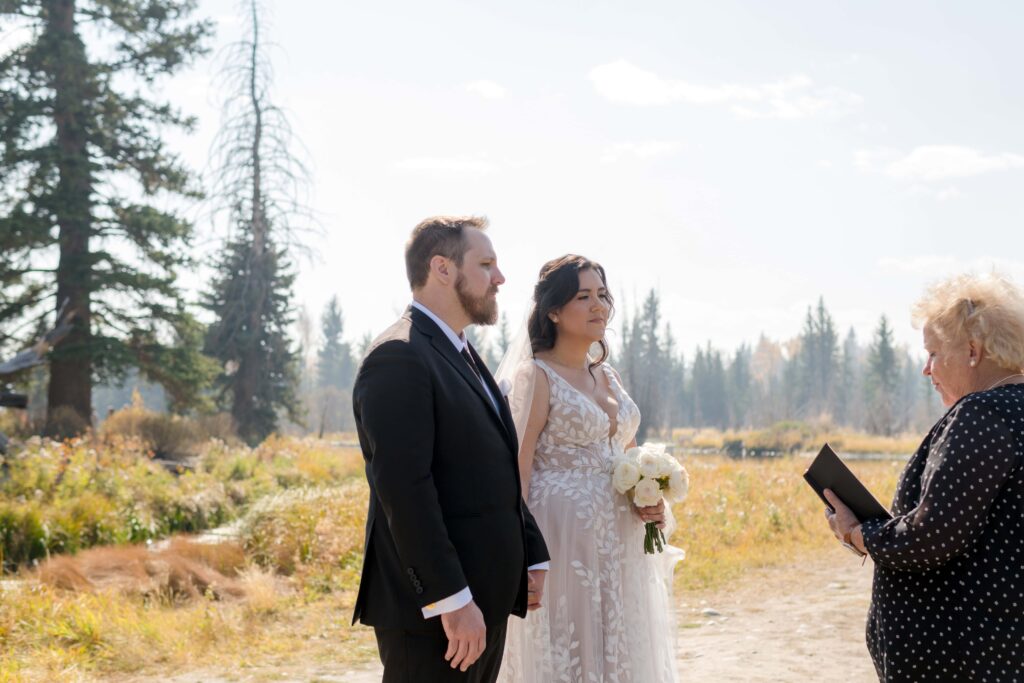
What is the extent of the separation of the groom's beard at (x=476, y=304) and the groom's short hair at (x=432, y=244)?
0.26 ft

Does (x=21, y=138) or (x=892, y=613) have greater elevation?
(x=21, y=138)

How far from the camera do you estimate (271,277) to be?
97.8ft

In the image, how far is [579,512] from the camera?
14.7ft

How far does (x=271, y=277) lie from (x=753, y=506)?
20278mm

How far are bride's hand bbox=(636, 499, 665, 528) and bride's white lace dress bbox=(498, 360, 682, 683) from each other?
0.08 meters

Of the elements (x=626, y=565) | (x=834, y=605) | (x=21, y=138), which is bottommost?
(x=834, y=605)

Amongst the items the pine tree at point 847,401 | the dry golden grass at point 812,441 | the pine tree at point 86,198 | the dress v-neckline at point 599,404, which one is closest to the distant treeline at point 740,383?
the pine tree at point 847,401

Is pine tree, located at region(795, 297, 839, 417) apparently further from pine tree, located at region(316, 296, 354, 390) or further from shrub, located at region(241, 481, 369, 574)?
shrub, located at region(241, 481, 369, 574)

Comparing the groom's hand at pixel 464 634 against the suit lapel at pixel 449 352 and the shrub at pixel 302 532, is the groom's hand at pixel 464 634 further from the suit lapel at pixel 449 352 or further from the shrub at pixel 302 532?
the shrub at pixel 302 532

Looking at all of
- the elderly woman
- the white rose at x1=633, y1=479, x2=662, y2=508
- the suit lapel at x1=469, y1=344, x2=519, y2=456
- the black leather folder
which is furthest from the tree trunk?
the elderly woman

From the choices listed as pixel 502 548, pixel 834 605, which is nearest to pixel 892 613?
pixel 502 548

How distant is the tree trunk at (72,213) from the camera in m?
20.8

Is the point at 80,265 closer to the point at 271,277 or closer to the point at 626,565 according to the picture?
the point at 271,277

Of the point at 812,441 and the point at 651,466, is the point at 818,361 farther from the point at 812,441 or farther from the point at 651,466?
the point at 651,466
